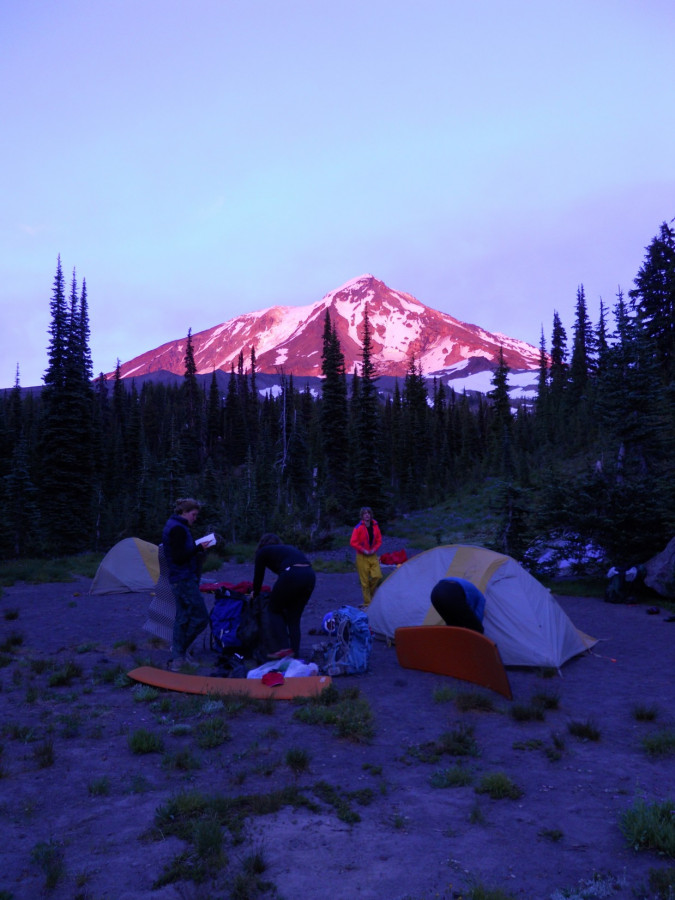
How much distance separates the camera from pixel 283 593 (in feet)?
23.5

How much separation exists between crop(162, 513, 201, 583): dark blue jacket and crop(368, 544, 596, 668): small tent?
3086 millimetres

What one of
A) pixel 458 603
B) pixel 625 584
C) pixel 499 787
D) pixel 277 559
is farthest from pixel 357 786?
pixel 625 584

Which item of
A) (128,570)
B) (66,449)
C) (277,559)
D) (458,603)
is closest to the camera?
(458,603)

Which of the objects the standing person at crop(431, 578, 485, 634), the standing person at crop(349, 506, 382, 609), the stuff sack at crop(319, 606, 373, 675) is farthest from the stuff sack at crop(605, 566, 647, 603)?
the stuff sack at crop(319, 606, 373, 675)

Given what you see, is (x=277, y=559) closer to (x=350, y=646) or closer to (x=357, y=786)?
(x=350, y=646)

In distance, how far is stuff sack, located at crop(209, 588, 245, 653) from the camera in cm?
757

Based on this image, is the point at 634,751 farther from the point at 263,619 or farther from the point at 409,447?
the point at 409,447

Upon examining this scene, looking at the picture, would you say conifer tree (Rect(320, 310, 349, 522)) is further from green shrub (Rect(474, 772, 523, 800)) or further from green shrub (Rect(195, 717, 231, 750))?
green shrub (Rect(474, 772, 523, 800))

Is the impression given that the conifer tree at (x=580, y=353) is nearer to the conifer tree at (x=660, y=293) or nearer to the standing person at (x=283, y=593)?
the conifer tree at (x=660, y=293)

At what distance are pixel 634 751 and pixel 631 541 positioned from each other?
29.1 feet

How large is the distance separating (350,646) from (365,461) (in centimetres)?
2497

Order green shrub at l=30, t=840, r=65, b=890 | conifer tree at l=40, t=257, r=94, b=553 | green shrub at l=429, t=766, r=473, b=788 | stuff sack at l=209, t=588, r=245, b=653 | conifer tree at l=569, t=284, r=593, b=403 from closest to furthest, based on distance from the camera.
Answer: green shrub at l=30, t=840, r=65, b=890 → green shrub at l=429, t=766, r=473, b=788 → stuff sack at l=209, t=588, r=245, b=653 → conifer tree at l=40, t=257, r=94, b=553 → conifer tree at l=569, t=284, r=593, b=403

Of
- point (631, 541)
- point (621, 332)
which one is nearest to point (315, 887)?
point (631, 541)

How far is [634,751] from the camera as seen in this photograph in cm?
479
